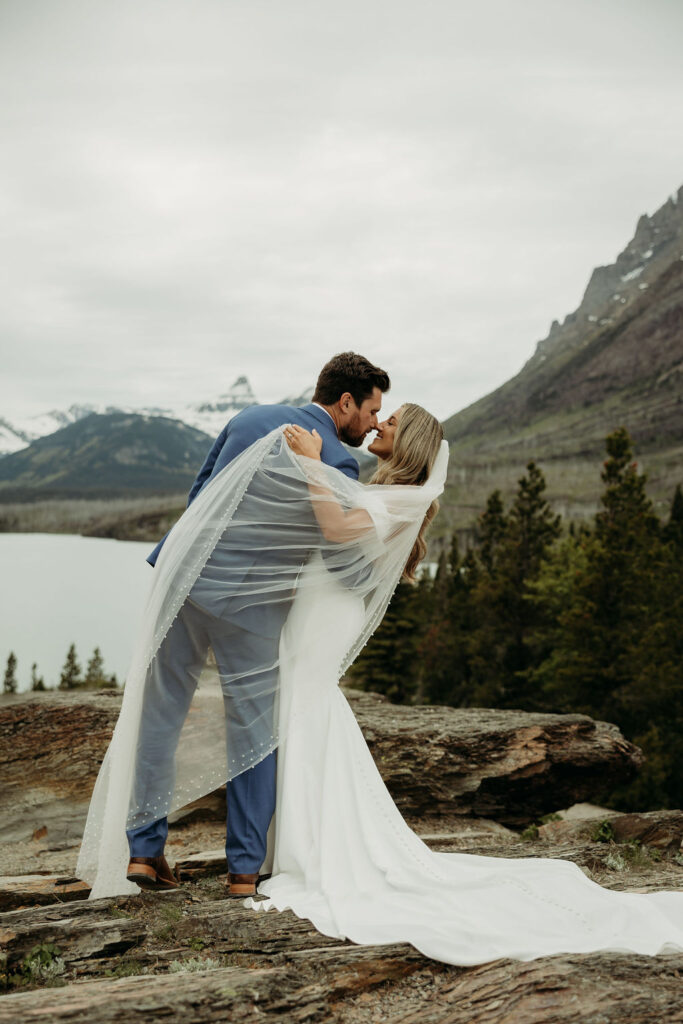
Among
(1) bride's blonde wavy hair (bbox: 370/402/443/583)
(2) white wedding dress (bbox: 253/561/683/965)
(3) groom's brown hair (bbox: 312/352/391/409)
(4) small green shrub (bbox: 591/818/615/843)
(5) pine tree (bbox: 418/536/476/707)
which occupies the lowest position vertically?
(5) pine tree (bbox: 418/536/476/707)

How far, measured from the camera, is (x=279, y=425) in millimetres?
6379

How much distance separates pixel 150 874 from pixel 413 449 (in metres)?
3.83

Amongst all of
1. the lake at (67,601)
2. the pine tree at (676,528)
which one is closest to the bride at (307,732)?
the pine tree at (676,528)

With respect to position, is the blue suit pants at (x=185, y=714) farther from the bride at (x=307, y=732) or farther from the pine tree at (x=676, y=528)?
the pine tree at (x=676, y=528)

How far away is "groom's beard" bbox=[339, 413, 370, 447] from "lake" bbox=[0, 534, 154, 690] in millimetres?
68376

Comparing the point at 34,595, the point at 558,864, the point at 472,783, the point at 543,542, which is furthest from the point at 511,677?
the point at 34,595

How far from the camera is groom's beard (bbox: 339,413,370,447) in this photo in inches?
252

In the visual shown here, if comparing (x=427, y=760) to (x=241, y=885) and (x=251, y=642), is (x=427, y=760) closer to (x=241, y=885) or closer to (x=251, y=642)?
(x=241, y=885)

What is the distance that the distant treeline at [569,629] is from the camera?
4194cm

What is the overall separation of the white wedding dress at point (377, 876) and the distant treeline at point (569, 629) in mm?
29684

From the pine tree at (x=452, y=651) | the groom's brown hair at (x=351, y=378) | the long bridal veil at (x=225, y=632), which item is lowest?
the pine tree at (x=452, y=651)

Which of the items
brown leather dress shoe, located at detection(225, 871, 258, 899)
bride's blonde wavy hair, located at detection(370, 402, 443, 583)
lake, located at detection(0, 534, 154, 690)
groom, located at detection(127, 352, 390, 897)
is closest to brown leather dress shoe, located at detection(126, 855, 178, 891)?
groom, located at detection(127, 352, 390, 897)

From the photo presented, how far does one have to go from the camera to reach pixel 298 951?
4.88 metres

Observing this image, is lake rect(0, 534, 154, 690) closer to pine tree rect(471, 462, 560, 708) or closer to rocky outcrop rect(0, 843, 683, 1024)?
pine tree rect(471, 462, 560, 708)
